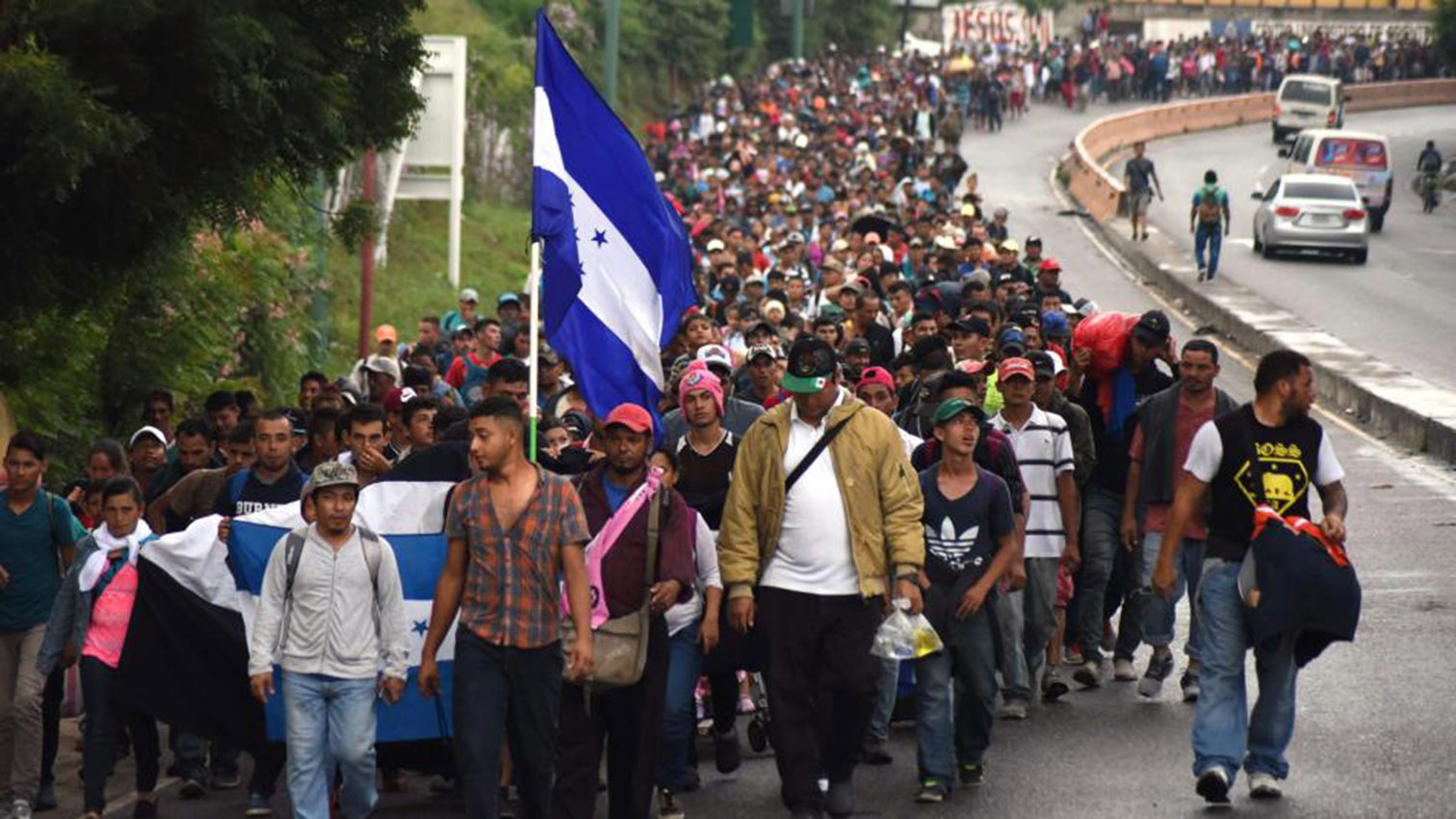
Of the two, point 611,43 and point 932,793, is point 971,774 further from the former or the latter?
point 611,43

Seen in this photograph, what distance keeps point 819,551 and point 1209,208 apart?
26.5 m

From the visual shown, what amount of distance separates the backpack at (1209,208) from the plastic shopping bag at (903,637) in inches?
1035

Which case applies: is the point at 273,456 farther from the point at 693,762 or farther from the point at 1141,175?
the point at 1141,175

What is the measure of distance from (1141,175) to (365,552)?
34.0m

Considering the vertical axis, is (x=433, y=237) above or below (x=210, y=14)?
below

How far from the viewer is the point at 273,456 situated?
11125 mm

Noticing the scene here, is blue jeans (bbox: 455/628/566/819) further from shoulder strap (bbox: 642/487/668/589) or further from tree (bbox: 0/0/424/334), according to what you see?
tree (bbox: 0/0/424/334)

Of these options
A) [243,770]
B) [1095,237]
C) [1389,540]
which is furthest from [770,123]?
[243,770]

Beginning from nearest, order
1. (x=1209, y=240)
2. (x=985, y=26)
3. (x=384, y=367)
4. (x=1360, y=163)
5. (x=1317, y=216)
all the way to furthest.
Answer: (x=384, y=367), (x=1209, y=240), (x=1317, y=216), (x=1360, y=163), (x=985, y=26)

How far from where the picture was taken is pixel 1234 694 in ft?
33.4

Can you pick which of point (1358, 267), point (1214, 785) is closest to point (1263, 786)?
point (1214, 785)

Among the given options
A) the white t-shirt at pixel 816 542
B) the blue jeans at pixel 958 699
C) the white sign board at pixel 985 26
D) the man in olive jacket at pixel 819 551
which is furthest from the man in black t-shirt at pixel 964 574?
the white sign board at pixel 985 26

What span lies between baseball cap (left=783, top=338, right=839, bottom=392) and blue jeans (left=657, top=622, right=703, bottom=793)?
3.48 feet

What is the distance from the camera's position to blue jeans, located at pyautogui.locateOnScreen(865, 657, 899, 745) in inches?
448
